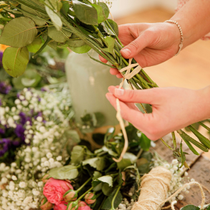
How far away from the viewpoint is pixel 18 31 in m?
0.43

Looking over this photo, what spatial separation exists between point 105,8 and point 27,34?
0.17 m

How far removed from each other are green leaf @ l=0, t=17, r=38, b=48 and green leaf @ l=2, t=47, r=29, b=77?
5 centimetres

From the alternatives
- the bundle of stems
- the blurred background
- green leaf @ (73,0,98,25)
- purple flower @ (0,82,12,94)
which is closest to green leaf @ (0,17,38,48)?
the bundle of stems

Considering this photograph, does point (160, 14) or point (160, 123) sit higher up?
point (160, 123)

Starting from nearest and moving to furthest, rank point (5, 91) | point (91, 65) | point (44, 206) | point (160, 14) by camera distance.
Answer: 1. point (44, 206)
2. point (91, 65)
3. point (5, 91)
4. point (160, 14)

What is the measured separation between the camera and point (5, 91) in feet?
3.13

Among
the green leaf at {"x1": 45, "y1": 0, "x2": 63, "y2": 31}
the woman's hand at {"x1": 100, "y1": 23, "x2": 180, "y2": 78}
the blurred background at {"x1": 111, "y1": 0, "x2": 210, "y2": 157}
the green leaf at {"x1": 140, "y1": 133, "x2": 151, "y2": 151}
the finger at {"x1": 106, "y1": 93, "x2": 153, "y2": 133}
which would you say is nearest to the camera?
the green leaf at {"x1": 45, "y1": 0, "x2": 63, "y2": 31}

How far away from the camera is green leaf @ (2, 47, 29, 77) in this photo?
1.59 feet

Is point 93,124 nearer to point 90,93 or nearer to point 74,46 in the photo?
point 90,93

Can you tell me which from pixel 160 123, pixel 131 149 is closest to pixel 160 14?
pixel 131 149

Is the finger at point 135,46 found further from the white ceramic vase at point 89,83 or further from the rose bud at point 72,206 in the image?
the rose bud at point 72,206

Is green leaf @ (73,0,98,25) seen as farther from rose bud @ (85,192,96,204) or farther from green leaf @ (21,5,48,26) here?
rose bud @ (85,192,96,204)

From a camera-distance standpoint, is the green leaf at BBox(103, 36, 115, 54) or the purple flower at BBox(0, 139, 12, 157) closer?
the green leaf at BBox(103, 36, 115, 54)

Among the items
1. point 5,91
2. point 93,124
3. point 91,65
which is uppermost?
point 91,65
